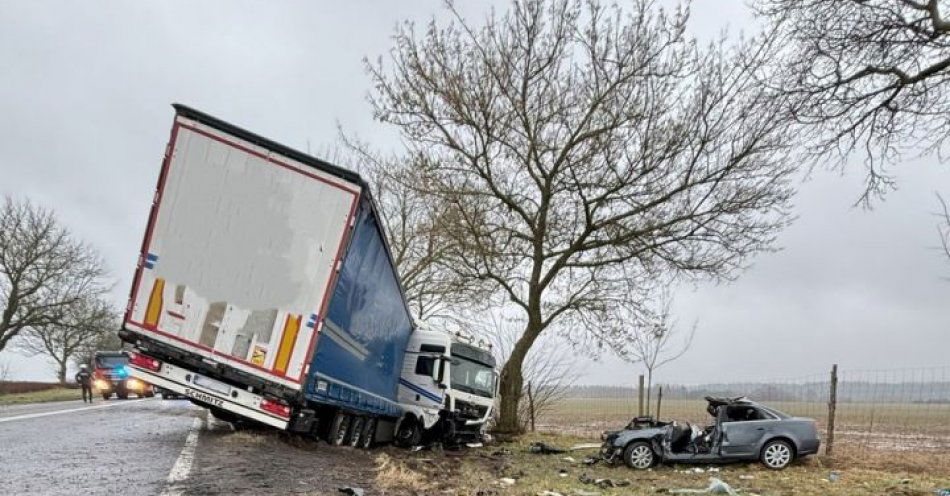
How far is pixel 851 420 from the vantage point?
107 ft

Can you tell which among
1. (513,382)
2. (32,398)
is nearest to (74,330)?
(32,398)

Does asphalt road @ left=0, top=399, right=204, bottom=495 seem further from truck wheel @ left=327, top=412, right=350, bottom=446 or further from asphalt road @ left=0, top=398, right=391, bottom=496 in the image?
truck wheel @ left=327, top=412, right=350, bottom=446

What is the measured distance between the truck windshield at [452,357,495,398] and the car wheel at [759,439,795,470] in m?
6.75

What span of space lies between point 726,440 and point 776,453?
2.83 feet

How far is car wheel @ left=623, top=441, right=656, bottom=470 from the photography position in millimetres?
12672

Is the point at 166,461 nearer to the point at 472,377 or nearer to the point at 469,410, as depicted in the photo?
the point at 469,410

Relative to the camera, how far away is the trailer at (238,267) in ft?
28.3

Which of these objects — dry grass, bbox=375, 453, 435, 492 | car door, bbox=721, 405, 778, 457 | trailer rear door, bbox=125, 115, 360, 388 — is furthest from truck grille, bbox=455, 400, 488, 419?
trailer rear door, bbox=125, 115, 360, 388

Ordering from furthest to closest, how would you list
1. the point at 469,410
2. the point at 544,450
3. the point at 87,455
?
the point at 469,410, the point at 544,450, the point at 87,455

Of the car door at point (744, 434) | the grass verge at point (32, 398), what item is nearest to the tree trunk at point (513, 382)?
the car door at point (744, 434)

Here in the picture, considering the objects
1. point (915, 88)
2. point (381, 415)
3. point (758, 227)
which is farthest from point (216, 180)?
point (758, 227)

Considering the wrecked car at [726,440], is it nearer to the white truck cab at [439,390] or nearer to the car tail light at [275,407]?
the white truck cab at [439,390]

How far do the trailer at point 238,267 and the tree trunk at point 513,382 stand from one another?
10.5m

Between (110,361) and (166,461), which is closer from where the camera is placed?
(166,461)
